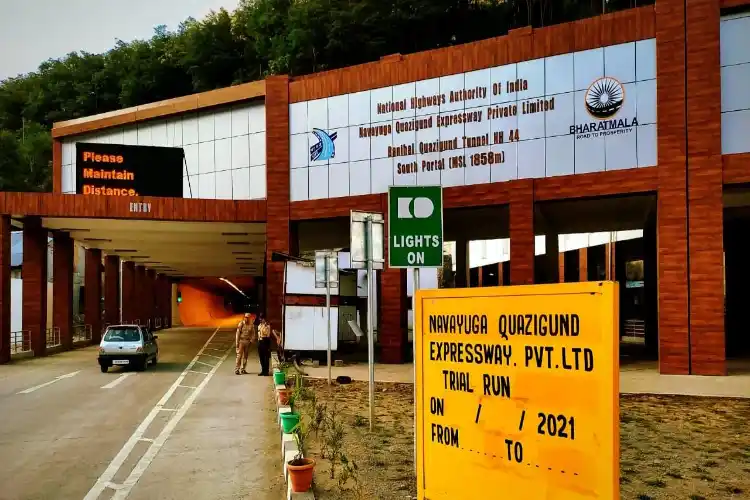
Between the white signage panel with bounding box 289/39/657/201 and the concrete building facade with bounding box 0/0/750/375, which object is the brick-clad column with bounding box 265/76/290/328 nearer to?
the concrete building facade with bounding box 0/0/750/375

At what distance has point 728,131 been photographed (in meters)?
18.0

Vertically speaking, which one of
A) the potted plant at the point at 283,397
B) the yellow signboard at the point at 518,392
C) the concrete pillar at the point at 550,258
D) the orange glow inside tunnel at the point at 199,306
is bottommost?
the orange glow inside tunnel at the point at 199,306

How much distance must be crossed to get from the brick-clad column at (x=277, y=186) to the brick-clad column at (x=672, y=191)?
13317 millimetres

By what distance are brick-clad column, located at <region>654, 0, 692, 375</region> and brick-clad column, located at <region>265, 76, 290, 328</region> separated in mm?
13317

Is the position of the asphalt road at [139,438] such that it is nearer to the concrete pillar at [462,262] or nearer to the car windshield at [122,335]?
the car windshield at [122,335]

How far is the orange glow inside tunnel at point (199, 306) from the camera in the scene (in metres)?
72.9

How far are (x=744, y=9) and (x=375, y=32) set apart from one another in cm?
3757

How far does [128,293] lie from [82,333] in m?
10.5

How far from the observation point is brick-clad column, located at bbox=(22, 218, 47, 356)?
2752 cm

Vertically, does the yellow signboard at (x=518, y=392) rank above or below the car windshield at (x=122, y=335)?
above

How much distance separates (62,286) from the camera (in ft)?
106

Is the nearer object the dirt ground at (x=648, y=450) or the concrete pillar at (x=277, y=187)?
the dirt ground at (x=648, y=450)

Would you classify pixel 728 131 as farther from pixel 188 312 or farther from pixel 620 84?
pixel 188 312

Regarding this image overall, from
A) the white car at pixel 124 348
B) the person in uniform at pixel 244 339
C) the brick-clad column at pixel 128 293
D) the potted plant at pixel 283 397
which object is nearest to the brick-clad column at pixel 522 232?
the person in uniform at pixel 244 339
